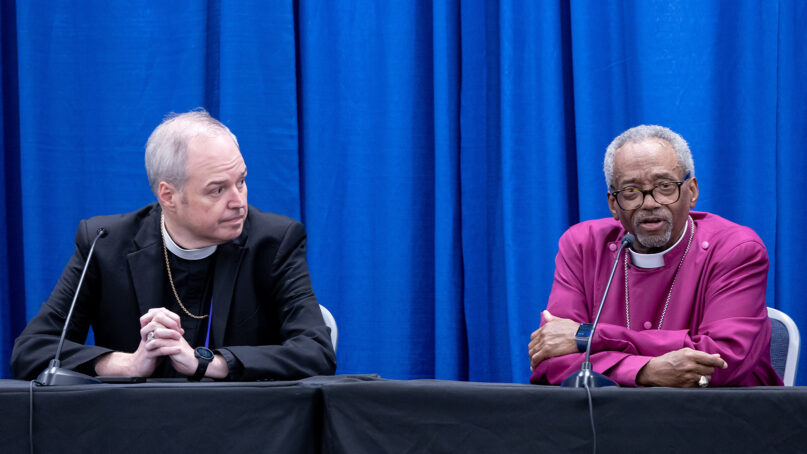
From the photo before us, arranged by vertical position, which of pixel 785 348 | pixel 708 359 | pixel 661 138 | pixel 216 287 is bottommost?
pixel 785 348

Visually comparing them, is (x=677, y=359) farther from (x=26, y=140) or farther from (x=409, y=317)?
(x=26, y=140)

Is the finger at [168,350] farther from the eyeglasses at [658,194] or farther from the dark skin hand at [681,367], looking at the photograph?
the eyeglasses at [658,194]

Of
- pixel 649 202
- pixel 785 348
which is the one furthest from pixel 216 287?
pixel 785 348

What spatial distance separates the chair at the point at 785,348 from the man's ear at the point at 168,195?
182 cm

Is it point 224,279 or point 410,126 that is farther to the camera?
point 410,126

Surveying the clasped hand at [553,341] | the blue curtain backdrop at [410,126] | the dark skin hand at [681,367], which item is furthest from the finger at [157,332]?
the blue curtain backdrop at [410,126]

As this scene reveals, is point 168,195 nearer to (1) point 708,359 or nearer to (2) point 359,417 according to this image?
(2) point 359,417

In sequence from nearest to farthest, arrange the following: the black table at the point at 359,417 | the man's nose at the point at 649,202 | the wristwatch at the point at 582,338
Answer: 1. the black table at the point at 359,417
2. the wristwatch at the point at 582,338
3. the man's nose at the point at 649,202

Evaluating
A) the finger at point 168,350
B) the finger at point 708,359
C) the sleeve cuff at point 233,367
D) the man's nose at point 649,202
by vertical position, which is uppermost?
the man's nose at point 649,202

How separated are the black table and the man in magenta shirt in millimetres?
366

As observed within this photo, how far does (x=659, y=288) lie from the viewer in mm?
2355

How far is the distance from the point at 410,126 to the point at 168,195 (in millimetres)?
1198

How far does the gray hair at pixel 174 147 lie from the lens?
2.35 metres

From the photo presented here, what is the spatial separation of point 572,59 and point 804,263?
3.79ft
